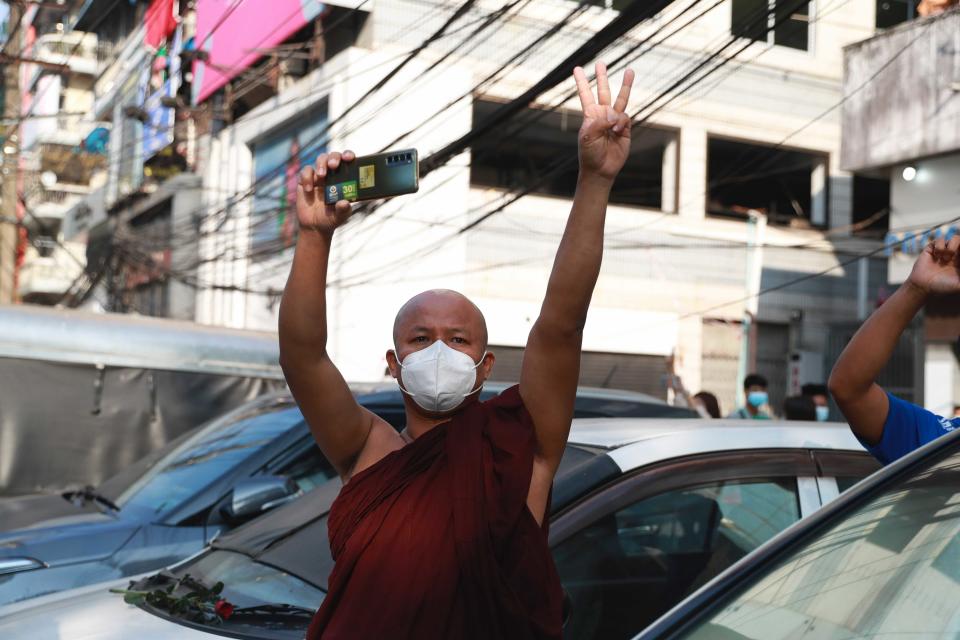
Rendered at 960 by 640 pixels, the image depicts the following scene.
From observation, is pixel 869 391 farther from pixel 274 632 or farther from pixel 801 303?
pixel 801 303

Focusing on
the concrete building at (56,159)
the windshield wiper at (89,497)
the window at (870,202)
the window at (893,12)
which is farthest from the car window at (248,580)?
the concrete building at (56,159)

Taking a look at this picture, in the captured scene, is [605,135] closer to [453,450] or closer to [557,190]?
[453,450]

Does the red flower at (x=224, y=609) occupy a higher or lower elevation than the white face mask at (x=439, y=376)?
lower

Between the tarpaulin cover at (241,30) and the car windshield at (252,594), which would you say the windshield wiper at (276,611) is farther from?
the tarpaulin cover at (241,30)

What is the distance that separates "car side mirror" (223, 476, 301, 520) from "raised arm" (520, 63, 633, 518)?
2.39 meters

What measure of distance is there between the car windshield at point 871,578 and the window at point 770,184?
58.2 feet

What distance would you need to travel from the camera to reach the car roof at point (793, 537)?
78.5 inches

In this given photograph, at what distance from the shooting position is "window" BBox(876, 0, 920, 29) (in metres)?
19.4

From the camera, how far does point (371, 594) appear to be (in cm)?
214

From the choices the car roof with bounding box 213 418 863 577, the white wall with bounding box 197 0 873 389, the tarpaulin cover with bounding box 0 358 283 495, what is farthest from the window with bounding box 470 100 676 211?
the car roof with bounding box 213 418 863 577

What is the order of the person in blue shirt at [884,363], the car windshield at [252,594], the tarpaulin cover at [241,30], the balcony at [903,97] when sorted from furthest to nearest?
the tarpaulin cover at [241,30] < the balcony at [903,97] < the car windshield at [252,594] < the person in blue shirt at [884,363]

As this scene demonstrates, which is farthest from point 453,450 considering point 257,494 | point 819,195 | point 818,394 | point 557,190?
point 819,195

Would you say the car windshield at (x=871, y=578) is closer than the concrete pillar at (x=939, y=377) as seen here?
Yes

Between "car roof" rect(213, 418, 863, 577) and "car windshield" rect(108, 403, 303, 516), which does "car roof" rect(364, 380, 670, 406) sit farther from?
"car roof" rect(213, 418, 863, 577)
